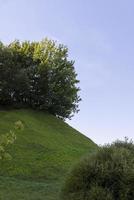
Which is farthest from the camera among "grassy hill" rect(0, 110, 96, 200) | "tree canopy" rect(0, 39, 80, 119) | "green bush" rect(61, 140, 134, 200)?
"tree canopy" rect(0, 39, 80, 119)

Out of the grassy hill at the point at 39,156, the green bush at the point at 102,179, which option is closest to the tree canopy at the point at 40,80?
the grassy hill at the point at 39,156

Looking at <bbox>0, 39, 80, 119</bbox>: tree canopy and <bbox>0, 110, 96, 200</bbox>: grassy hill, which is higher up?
<bbox>0, 39, 80, 119</bbox>: tree canopy

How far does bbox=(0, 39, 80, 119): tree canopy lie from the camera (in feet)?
172

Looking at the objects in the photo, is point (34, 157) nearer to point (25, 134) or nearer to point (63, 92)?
point (25, 134)

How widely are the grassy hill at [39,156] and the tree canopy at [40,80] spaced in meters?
2.22

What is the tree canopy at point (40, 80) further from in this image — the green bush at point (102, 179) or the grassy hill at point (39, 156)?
the green bush at point (102, 179)

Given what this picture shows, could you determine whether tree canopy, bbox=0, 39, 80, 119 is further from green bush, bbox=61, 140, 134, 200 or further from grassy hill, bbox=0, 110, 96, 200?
green bush, bbox=61, 140, 134, 200

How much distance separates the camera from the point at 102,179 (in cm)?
1655

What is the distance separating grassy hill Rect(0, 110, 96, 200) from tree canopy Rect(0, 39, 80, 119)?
2224 mm

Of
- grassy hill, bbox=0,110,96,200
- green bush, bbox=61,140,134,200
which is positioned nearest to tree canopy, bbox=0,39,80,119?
grassy hill, bbox=0,110,96,200

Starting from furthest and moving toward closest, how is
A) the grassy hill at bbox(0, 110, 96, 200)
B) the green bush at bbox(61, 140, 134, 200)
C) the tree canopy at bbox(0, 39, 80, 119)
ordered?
Answer: the tree canopy at bbox(0, 39, 80, 119), the grassy hill at bbox(0, 110, 96, 200), the green bush at bbox(61, 140, 134, 200)

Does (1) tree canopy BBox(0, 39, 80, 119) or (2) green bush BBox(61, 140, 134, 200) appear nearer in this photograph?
(2) green bush BBox(61, 140, 134, 200)

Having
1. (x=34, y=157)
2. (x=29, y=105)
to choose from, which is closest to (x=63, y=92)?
(x=29, y=105)

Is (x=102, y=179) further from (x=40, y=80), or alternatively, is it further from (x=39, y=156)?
(x=40, y=80)
